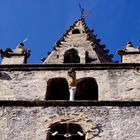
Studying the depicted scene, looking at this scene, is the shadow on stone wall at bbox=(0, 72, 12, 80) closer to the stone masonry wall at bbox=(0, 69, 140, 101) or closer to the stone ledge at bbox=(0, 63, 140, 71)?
the stone masonry wall at bbox=(0, 69, 140, 101)

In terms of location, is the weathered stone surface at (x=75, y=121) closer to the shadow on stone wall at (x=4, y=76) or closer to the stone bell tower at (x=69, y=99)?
the stone bell tower at (x=69, y=99)

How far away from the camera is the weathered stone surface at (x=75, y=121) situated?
567 inches

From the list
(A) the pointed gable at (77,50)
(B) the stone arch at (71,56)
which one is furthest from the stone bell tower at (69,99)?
(B) the stone arch at (71,56)

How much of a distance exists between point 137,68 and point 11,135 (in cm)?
466

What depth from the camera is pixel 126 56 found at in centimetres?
1848

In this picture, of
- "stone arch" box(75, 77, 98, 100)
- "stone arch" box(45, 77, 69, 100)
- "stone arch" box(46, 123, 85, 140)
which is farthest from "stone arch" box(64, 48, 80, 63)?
"stone arch" box(46, 123, 85, 140)

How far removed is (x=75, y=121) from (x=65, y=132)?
37 cm

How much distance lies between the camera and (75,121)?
49.0ft

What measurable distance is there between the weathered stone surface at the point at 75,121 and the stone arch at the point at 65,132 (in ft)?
0.37

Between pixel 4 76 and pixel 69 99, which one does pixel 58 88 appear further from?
pixel 4 76

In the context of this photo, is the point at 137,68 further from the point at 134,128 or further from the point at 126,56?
the point at 134,128

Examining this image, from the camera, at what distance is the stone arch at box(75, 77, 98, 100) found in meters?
17.1

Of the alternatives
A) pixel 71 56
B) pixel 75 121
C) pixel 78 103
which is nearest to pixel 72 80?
pixel 78 103

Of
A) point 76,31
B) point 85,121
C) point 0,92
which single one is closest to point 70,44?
point 76,31
